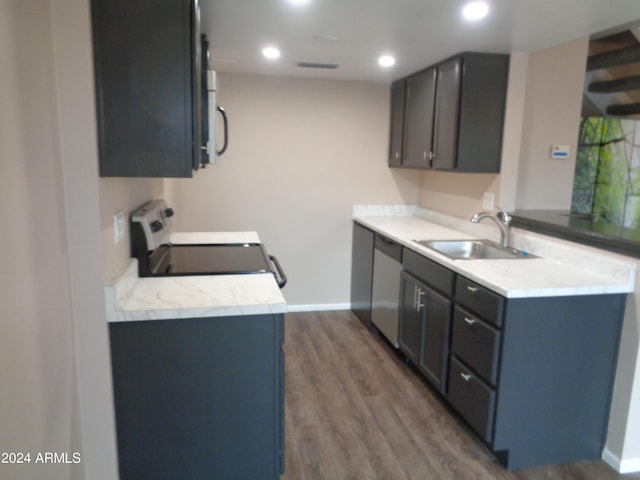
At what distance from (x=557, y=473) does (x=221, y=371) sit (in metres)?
1.71

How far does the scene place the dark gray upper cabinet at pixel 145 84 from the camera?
5.48ft

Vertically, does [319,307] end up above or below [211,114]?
below

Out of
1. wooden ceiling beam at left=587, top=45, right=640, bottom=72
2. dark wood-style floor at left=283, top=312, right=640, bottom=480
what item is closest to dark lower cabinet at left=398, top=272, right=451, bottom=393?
dark wood-style floor at left=283, top=312, right=640, bottom=480

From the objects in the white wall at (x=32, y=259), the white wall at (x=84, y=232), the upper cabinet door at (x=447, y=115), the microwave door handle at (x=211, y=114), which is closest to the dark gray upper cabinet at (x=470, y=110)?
the upper cabinet door at (x=447, y=115)

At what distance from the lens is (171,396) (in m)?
1.81

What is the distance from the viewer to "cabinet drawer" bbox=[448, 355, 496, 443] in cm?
227

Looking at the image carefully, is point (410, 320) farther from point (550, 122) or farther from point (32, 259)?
point (32, 259)

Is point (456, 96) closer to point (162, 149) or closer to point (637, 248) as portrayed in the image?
point (637, 248)

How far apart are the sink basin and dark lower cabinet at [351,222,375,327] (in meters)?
0.75

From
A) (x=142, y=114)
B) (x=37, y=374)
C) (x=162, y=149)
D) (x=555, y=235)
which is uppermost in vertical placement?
(x=142, y=114)

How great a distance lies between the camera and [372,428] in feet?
8.55

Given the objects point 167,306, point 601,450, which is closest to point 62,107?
point 167,306

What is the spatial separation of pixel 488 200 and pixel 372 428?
173 centimetres

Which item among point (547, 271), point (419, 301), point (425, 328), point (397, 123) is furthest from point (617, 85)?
point (425, 328)
